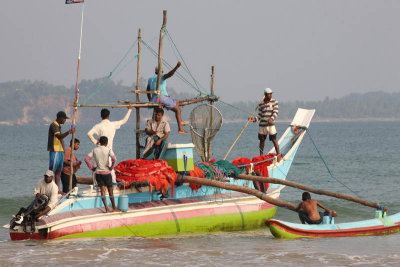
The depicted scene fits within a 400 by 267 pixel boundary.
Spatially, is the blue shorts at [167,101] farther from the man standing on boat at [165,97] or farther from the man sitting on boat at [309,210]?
the man sitting on boat at [309,210]

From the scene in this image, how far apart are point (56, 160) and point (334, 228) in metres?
6.47

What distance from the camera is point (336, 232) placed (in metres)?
14.4

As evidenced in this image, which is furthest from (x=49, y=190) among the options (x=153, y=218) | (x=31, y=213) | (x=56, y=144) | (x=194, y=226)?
(x=194, y=226)

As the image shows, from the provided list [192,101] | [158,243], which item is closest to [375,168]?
[192,101]

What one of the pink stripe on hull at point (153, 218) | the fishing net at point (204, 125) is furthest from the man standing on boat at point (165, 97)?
the pink stripe on hull at point (153, 218)

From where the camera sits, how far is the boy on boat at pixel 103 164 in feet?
42.9

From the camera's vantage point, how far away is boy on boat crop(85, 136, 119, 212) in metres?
13.1

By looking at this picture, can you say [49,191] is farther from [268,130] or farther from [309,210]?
[268,130]

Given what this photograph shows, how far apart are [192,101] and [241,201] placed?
3027 millimetres

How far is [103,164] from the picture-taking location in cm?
1313

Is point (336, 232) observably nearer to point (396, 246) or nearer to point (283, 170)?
point (396, 246)

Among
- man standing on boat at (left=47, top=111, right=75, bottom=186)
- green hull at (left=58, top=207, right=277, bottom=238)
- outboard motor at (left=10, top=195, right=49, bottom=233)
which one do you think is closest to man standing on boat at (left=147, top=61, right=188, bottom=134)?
green hull at (left=58, top=207, right=277, bottom=238)

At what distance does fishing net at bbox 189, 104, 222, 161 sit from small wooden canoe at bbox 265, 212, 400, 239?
3.64 meters

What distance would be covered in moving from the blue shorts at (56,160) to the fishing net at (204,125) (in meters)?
4.07
